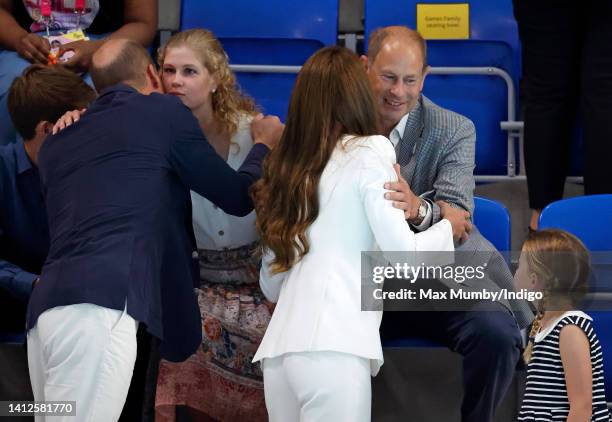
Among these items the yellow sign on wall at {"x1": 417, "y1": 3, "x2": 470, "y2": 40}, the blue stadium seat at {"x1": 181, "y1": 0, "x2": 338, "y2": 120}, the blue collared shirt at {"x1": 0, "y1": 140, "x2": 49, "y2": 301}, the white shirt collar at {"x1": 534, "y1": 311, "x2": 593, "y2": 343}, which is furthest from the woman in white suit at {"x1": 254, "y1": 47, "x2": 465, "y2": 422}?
the yellow sign on wall at {"x1": 417, "y1": 3, "x2": 470, "y2": 40}

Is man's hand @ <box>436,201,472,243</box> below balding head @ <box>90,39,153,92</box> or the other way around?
below

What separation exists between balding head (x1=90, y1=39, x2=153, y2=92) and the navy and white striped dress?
1.37 m

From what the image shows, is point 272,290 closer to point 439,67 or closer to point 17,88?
point 17,88

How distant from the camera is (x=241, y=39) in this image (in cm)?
464

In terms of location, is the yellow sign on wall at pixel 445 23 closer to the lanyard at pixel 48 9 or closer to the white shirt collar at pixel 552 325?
the lanyard at pixel 48 9

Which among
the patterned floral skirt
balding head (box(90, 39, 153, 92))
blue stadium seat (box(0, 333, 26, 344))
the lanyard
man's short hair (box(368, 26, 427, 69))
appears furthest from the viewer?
the lanyard

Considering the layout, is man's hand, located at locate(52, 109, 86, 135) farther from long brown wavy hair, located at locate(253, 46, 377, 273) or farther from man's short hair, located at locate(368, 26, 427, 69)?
man's short hair, located at locate(368, 26, 427, 69)

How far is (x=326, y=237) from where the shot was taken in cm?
281

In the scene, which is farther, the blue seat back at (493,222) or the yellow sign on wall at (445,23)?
the yellow sign on wall at (445,23)

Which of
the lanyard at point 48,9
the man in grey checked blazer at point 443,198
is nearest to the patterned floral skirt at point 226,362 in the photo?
the man in grey checked blazer at point 443,198

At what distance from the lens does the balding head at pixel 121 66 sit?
10.6ft

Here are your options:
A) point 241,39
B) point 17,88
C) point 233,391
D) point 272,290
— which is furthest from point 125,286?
point 241,39

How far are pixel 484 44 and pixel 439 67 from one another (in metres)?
0.22

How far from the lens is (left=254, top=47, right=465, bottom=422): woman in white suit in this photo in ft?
8.91
